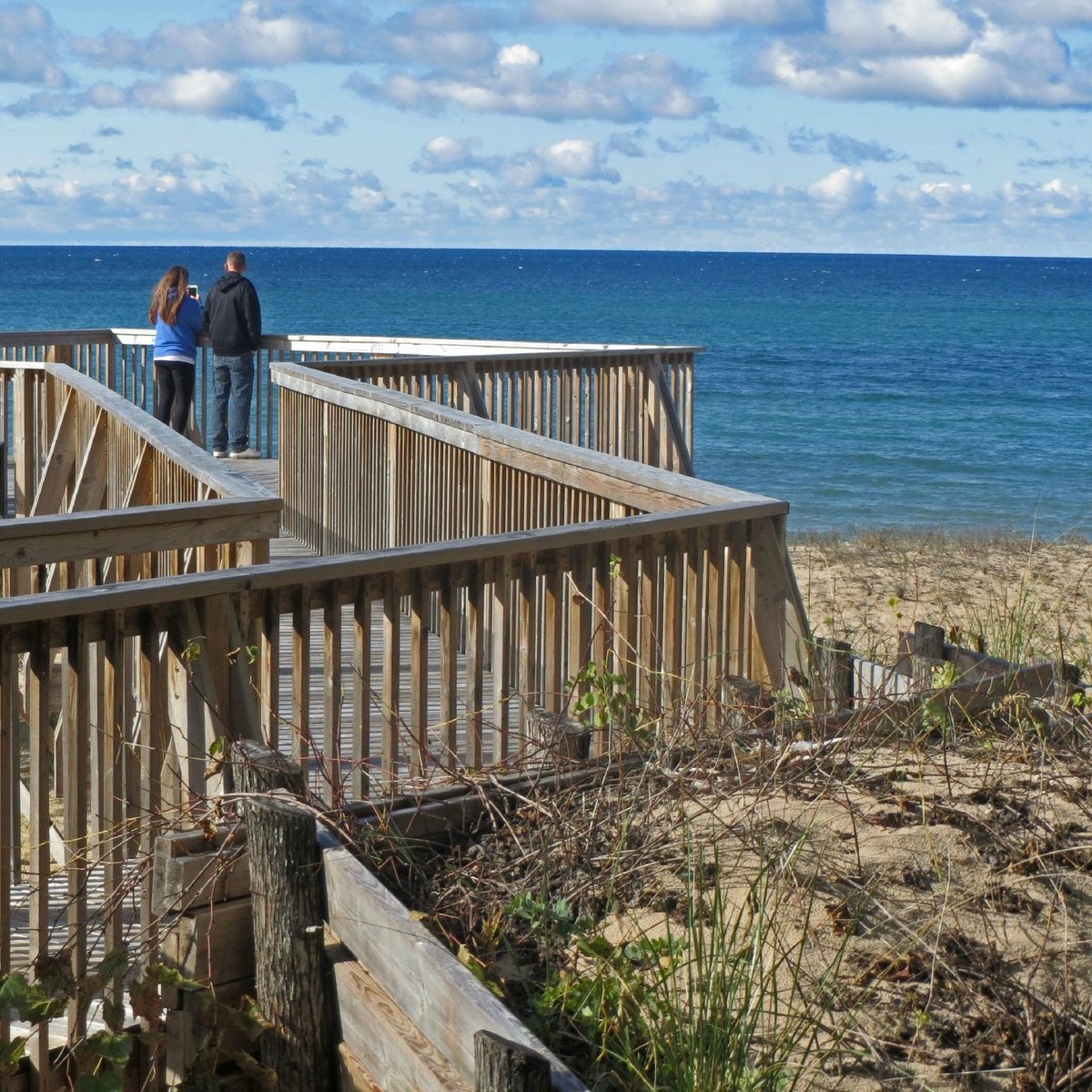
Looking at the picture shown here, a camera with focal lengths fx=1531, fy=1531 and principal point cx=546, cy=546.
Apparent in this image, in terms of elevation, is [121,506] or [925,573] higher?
[121,506]

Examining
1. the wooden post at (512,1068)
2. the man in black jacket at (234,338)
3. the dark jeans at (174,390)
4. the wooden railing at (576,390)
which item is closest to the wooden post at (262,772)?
the wooden post at (512,1068)

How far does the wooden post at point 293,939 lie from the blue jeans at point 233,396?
11.4m

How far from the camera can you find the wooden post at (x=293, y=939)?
11.0 feet

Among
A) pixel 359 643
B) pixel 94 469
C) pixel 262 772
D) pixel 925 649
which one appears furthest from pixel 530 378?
pixel 262 772

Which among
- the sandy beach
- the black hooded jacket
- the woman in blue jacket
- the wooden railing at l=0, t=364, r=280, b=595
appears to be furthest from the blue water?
the woman in blue jacket

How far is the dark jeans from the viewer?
1398 cm

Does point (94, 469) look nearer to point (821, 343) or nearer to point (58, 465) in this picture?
point (58, 465)

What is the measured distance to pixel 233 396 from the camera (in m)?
14.8

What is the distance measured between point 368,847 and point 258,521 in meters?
1.43

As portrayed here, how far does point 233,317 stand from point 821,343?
209 ft

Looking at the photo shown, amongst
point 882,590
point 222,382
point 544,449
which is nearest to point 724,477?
point 882,590

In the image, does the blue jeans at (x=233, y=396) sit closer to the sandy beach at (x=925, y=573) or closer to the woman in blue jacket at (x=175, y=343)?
the woman in blue jacket at (x=175, y=343)

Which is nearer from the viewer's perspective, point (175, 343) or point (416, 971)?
point (416, 971)

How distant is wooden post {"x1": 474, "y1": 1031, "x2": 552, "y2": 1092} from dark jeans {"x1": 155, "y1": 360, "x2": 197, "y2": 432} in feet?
39.9
